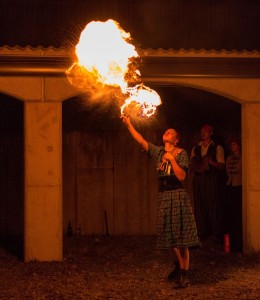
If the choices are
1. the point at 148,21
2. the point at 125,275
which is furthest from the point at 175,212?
the point at 148,21

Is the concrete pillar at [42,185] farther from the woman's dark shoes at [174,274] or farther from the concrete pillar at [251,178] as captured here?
the concrete pillar at [251,178]

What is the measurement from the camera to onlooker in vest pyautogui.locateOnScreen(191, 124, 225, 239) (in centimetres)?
1035

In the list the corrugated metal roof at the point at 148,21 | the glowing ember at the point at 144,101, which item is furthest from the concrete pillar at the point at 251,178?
the corrugated metal roof at the point at 148,21

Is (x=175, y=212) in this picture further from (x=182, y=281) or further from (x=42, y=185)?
(x=42, y=185)

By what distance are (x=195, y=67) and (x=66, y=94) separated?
2.05 meters

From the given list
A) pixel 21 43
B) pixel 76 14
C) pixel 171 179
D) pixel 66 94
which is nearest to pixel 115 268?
pixel 171 179

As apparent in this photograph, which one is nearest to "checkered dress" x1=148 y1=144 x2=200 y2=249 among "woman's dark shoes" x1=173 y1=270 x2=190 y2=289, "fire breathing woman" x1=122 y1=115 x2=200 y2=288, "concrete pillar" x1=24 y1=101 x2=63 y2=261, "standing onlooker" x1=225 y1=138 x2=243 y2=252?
"fire breathing woman" x1=122 y1=115 x2=200 y2=288

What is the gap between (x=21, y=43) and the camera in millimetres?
12695

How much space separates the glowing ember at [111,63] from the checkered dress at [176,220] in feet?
2.48

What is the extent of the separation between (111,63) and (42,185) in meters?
2.32

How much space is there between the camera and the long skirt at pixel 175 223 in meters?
7.54

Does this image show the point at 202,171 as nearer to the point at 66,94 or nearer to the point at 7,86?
the point at 66,94

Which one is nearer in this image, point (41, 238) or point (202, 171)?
point (41, 238)

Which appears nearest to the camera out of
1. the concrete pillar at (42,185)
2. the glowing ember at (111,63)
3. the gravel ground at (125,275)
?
the gravel ground at (125,275)
